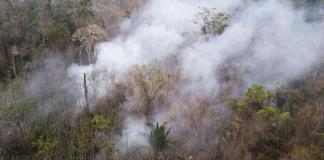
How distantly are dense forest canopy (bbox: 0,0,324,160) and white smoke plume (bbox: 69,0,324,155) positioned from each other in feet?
0.33

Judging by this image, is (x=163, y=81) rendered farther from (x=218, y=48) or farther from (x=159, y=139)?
(x=218, y=48)

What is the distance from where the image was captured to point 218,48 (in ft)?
108

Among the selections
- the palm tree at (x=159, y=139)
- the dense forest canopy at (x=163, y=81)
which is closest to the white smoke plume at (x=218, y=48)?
the dense forest canopy at (x=163, y=81)

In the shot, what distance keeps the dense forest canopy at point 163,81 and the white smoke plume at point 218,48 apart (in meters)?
0.10

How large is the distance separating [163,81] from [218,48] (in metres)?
6.64

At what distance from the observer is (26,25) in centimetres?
3831

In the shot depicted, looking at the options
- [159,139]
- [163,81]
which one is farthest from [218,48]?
[159,139]

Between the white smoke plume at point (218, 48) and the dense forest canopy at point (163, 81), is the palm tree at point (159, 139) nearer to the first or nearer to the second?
the dense forest canopy at point (163, 81)

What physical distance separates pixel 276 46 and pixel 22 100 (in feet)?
71.4

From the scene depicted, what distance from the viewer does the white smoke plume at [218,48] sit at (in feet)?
99.7

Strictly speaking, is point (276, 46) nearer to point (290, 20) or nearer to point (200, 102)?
point (290, 20)

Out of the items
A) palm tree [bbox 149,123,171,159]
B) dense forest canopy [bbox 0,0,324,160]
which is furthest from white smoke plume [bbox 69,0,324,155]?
palm tree [bbox 149,123,171,159]

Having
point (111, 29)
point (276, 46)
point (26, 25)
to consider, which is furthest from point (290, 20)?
point (26, 25)

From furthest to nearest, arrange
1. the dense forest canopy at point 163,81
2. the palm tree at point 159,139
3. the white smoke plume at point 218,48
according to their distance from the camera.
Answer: the white smoke plume at point 218,48
the dense forest canopy at point 163,81
the palm tree at point 159,139
